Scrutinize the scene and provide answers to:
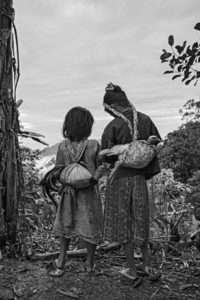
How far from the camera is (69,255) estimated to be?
14.5 ft

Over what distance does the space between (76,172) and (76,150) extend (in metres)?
0.23

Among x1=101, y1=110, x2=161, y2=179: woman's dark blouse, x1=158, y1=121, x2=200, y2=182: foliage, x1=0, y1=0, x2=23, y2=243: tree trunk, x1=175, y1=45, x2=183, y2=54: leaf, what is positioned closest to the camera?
x1=175, y1=45, x2=183, y2=54: leaf

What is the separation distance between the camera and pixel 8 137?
4.25 meters

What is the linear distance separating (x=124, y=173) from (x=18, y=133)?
1.43 metres

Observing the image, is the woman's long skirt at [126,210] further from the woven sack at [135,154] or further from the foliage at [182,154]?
the foliage at [182,154]

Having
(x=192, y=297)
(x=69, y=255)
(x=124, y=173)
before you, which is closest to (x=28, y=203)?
(x=69, y=255)

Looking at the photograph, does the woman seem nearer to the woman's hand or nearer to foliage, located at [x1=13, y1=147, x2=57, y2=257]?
the woman's hand

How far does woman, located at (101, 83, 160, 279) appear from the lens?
3.71 metres

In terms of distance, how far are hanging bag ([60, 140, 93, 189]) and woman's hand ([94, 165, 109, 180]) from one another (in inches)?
2.1

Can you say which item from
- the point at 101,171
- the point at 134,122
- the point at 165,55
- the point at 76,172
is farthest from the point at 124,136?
the point at 165,55

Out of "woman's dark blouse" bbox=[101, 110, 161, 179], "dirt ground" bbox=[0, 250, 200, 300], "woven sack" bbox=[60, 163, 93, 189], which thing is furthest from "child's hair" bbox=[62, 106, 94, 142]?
"dirt ground" bbox=[0, 250, 200, 300]

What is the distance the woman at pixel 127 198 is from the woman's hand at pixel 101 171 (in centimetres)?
8

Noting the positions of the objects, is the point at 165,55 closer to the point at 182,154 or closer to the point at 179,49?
the point at 179,49

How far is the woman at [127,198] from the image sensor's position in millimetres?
3705
